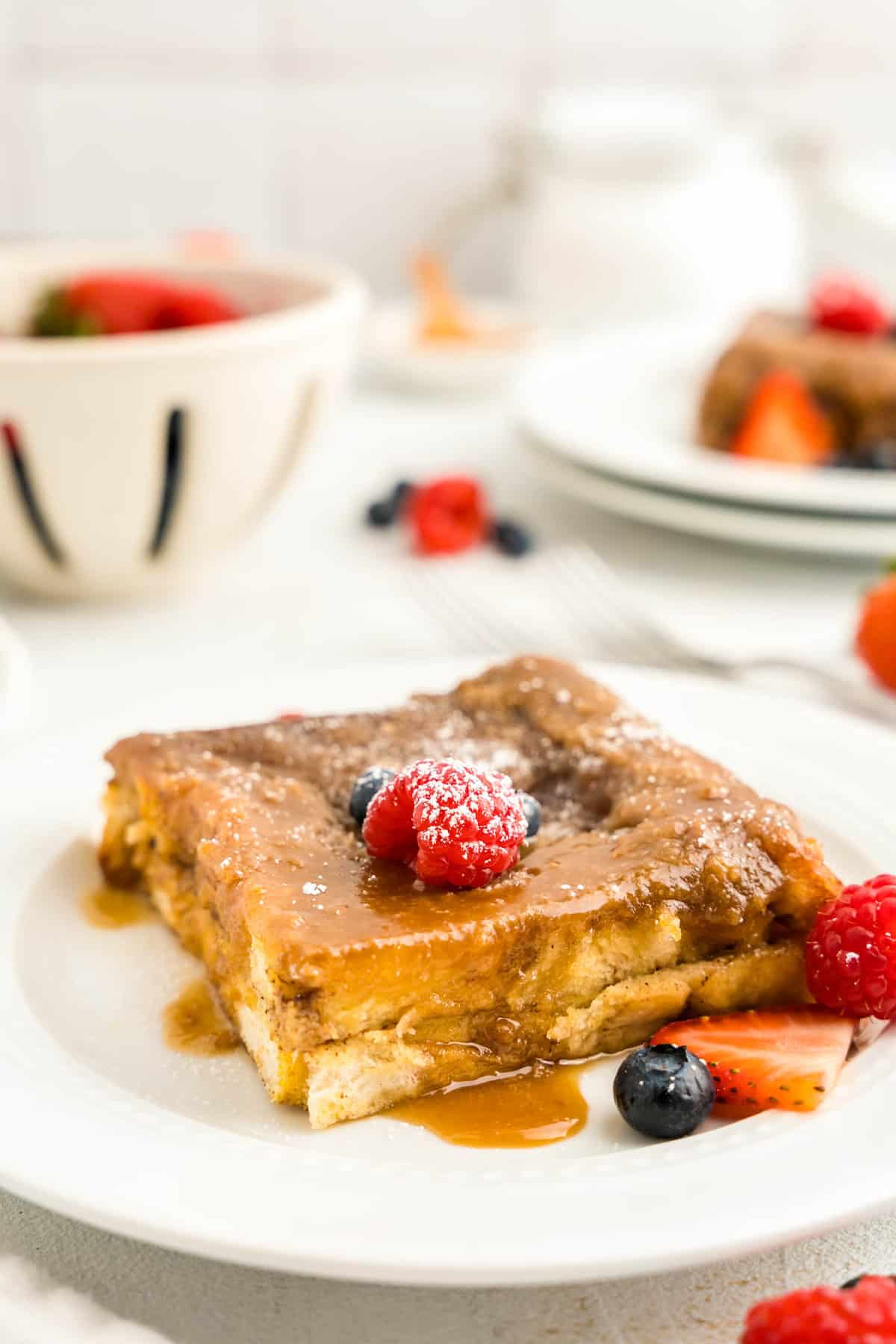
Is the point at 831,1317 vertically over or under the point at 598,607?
over

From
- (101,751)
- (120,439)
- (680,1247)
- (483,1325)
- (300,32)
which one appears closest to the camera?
(680,1247)

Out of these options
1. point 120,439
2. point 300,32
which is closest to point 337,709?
point 120,439

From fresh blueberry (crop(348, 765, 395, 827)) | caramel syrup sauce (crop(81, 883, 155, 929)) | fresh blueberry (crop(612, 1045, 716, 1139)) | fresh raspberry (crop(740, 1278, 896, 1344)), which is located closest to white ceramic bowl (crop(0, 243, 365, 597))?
caramel syrup sauce (crop(81, 883, 155, 929))

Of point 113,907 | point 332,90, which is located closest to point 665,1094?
point 113,907

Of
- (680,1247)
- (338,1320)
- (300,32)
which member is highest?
(300,32)

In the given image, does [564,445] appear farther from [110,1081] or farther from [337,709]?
[110,1081]

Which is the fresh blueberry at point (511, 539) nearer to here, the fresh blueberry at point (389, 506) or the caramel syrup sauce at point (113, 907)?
the fresh blueberry at point (389, 506)

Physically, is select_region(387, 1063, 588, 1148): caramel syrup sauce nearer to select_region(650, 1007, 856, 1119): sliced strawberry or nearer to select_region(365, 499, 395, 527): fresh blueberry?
select_region(650, 1007, 856, 1119): sliced strawberry

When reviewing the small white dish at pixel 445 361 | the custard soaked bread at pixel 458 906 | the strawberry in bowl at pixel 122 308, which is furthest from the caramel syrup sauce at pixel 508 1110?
the small white dish at pixel 445 361

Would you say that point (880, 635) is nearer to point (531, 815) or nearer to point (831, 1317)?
point (531, 815)
